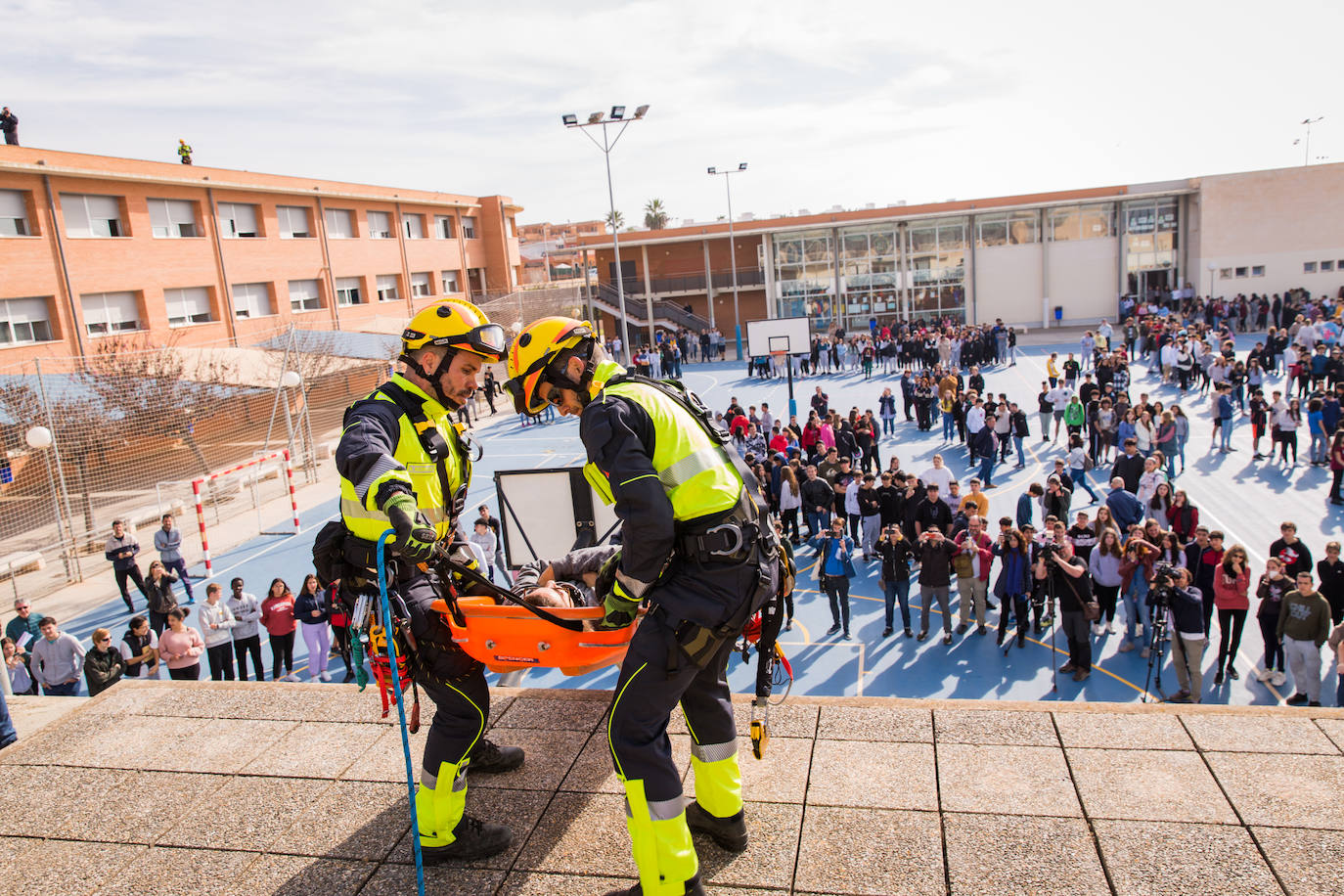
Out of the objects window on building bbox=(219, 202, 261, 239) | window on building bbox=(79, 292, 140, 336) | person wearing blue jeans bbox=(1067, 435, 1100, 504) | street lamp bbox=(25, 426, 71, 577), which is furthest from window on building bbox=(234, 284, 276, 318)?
person wearing blue jeans bbox=(1067, 435, 1100, 504)

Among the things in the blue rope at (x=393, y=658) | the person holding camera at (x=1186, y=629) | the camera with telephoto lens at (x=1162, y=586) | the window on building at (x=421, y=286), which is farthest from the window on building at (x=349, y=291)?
the blue rope at (x=393, y=658)

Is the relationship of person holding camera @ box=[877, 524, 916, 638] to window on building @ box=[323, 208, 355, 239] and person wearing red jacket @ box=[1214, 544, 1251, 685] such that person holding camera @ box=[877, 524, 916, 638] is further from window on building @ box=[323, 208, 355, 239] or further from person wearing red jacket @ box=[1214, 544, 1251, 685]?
window on building @ box=[323, 208, 355, 239]

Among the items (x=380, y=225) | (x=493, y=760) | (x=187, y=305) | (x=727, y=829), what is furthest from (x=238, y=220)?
(x=727, y=829)

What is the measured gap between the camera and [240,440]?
24516mm

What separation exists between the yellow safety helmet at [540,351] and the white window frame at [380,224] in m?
41.5

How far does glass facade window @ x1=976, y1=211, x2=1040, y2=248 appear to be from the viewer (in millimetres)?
46844

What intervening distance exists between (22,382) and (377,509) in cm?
2019

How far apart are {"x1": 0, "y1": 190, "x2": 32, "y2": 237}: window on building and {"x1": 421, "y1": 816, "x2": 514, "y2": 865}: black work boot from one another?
28687 mm

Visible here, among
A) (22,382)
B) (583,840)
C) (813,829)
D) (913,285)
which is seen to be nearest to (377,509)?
Result: (583,840)

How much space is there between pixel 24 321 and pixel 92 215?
4552 mm

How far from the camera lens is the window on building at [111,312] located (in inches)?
1072

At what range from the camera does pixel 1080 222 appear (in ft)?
152

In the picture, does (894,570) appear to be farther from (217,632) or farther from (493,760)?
(217,632)

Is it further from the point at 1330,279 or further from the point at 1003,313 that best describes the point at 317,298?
the point at 1330,279
